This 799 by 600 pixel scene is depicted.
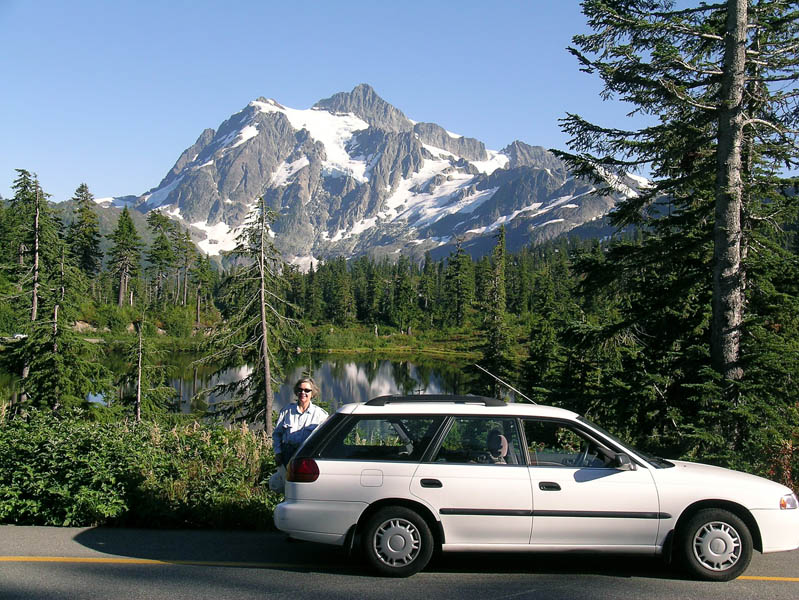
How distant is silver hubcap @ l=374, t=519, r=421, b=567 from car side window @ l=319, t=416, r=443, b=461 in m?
0.56

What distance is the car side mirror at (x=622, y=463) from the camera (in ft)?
18.9

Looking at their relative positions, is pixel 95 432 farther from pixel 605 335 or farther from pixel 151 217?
pixel 151 217

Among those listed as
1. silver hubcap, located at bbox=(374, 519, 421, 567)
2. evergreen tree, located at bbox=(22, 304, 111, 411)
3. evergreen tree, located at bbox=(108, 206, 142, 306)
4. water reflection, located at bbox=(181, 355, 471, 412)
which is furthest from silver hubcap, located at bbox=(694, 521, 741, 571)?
evergreen tree, located at bbox=(108, 206, 142, 306)

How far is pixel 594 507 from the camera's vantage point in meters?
5.65

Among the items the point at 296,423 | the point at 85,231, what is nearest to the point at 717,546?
the point at 296,423

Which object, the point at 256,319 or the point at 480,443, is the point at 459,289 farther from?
the point at 480,443

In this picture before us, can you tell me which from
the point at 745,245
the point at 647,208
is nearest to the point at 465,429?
the point at 745,245

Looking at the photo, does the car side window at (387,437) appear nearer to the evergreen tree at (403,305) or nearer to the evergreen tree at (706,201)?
the evergreen tree at (706,201)

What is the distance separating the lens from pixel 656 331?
1566 centimetres

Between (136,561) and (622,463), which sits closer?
(622,463)

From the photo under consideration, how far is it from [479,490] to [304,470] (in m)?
1.53

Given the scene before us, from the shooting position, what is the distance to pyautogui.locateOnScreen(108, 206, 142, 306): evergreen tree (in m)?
79.6

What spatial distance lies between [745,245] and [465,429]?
364 inches

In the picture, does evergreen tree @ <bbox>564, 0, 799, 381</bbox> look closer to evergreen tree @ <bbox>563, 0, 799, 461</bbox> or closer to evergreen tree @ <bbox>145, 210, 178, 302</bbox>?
evergreen tree @ <bbox>563, 0, 799, 461</bbox>
